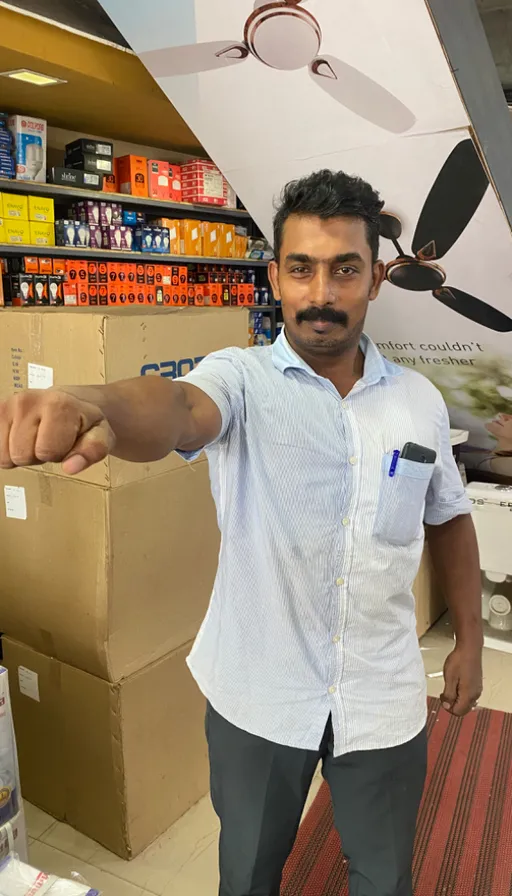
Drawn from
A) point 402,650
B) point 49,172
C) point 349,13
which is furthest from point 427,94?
point 49,172

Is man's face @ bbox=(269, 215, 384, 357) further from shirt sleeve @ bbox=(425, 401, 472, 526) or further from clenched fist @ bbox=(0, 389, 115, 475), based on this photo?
clenched fist @ bbox=(0, 389, 115, 475)

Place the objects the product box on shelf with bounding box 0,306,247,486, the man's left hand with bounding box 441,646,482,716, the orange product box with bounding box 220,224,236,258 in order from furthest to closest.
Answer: the orange product box with bounding box 220,224,236,258
the product box on shelf with bounding box 0,306,247,486
the man's left hand with bounding box 441,646,482,716

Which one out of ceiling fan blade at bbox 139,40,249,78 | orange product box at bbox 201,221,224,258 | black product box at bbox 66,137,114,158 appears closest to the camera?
ceiling fan blade at bbox 139,40,249,78

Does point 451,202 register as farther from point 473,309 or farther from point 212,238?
point 212,238

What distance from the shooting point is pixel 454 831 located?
182 centimetres

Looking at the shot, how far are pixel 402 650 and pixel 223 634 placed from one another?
30 cm

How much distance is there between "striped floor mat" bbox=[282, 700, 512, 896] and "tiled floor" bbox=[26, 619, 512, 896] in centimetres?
22

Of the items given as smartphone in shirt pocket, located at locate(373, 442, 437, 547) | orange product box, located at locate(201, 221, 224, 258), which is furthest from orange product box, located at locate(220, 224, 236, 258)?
smartphone in shirt pocket, located at locate(373, 442, 437, 547)

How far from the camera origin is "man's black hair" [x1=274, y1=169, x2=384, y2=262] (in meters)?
1.00

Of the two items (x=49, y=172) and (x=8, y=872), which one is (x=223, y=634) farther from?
(x=49, y=172)

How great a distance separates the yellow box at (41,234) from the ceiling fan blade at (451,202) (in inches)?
58.1

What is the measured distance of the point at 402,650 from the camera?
1098 millimetres

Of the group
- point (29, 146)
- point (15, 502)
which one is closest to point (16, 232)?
point (29, 146)

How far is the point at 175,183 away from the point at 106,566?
95.4 inches
